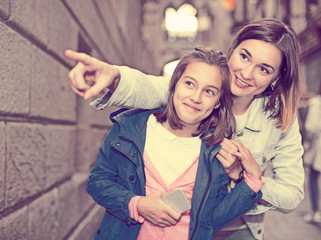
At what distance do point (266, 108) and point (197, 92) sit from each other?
552 mm

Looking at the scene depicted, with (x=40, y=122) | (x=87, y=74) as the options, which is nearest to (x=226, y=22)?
(x=40, y=122)

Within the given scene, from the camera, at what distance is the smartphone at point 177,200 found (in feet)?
5.46

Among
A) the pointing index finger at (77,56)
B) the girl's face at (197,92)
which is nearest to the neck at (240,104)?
the girl's face at (197,92)

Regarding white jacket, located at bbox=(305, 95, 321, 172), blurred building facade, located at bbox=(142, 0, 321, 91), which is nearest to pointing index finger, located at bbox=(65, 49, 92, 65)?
white jacket, located at bbox=(305, 95, 321, 172)

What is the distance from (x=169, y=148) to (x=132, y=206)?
390 millimetres

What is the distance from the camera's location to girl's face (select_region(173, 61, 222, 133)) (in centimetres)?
188

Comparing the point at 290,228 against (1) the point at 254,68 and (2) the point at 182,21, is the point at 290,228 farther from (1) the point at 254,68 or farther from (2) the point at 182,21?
(2) the point at 182,21

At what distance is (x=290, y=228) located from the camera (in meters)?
4.96

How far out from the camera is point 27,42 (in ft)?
8.16

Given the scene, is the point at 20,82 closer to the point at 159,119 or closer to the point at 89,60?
the point at 159,119

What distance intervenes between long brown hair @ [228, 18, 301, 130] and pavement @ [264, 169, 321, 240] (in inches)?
113

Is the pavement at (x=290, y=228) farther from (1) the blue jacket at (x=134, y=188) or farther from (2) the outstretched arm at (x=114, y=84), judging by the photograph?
(2) the outstretched arm at (x=114, y=84)

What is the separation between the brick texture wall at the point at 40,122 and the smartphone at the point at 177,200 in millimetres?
1061

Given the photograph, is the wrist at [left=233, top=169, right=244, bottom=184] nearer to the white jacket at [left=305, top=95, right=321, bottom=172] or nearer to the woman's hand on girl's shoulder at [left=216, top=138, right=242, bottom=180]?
the woman's hand on girl's shoulder at [left=216, top=138, right=242, bottom=180]
